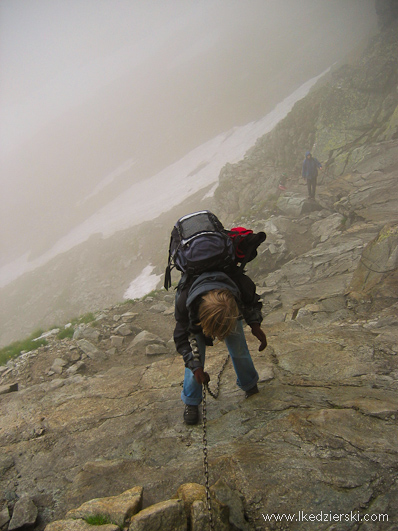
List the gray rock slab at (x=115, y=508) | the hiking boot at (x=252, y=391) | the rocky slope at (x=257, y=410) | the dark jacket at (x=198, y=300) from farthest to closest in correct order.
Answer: the hiking boot at (x=252, y=391)
the dark jacket at (x=198, y=300)
the rocky slope at (x=257, y=410)
the gray rock slab at (x=115, y=508)

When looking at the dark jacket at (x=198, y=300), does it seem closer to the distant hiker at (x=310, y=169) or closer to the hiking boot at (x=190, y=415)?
the hiking boot at (x=190, y=415)

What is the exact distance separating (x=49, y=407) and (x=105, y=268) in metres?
31.6

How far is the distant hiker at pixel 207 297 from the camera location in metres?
3.21

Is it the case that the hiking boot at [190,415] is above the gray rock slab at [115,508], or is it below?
below

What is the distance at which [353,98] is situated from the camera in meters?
23.4

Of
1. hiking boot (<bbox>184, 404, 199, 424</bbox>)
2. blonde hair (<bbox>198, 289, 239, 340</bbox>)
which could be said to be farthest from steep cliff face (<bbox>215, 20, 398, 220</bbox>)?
blonde hair (<bbox>198, 289, 239, 340</bbox>)

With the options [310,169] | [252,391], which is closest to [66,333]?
[252,391]

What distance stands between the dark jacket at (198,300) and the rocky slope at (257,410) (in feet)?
4.39

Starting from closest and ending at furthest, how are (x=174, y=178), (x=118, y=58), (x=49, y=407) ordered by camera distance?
(x=49, y=407), (x=174, y=178), (x=118, y=58)

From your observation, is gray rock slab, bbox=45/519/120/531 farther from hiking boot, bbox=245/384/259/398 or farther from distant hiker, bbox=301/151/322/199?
distant hiker, bbox=301/151/322/199

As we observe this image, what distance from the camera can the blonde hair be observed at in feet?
10.3

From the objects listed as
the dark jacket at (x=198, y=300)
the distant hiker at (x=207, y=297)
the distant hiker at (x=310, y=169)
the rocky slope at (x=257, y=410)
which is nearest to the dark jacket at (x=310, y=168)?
the distant hiker at (x=310, y=169)

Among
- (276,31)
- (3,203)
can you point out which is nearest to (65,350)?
(3,203)

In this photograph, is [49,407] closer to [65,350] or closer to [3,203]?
[65,350]
